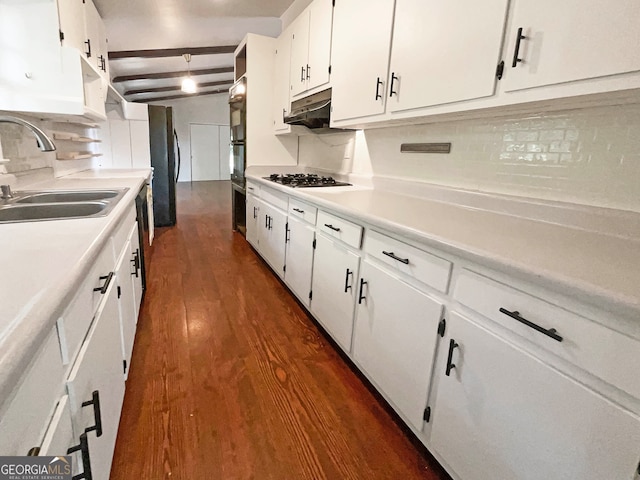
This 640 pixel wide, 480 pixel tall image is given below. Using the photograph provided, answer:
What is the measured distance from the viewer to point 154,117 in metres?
4.47

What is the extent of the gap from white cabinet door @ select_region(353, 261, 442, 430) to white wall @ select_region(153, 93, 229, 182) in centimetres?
993

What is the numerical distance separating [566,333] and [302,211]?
5.66 ft

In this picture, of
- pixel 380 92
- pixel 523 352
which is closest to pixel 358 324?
pixel 523 352

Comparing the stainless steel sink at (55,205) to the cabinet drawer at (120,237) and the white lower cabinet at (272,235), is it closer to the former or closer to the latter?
the cabinet drawer at (120,237)

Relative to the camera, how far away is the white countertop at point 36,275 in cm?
47

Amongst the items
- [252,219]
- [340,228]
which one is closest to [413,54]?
[340,228]

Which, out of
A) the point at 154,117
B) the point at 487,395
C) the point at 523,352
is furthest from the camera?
the point at 154,117

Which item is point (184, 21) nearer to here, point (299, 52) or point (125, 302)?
point (299, 52)

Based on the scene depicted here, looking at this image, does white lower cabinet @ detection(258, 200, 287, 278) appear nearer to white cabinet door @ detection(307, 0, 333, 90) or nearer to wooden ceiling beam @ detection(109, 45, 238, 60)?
white cabinet door @ detection(307, 0, 333, 90)

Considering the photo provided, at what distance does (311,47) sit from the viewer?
2750 millimetres

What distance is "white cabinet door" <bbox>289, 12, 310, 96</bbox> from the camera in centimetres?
284

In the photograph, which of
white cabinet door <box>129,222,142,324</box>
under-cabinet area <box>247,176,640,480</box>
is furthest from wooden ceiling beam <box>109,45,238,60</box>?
under-cabinet area <box>247,176,640,480</box>

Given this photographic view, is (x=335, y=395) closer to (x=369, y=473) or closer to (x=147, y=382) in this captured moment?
(x=369, y=473)

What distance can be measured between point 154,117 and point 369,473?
4.72 m
